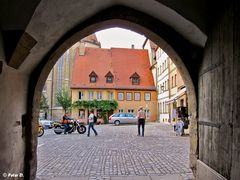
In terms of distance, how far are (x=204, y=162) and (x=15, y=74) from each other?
3374 mm

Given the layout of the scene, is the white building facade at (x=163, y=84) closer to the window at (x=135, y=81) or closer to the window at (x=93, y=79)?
the window at (x=135, y=81)

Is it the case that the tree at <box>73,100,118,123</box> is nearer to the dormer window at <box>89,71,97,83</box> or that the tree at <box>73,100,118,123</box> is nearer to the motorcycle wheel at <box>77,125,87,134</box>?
the dormer window at <box>89,71,97,83</box>

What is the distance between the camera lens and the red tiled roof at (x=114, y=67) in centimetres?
4975

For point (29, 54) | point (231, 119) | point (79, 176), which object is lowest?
point (79, 176)

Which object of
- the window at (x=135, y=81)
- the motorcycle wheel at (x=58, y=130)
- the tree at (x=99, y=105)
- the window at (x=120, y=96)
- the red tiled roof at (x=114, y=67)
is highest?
the red tiled roof at (x=114, y=67)

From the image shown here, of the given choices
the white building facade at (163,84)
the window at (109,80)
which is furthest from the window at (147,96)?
the window at (109,80)

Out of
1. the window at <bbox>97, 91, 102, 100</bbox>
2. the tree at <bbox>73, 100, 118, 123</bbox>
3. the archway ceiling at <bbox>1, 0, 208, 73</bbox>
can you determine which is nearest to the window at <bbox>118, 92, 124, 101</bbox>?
the tree at <bbox>73, 100, 118, 123</bbox>

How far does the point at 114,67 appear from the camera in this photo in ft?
175

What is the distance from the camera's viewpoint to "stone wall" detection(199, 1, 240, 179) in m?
3.59

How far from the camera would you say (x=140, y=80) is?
51.7 metres

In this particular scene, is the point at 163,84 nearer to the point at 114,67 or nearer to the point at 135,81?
the point at 135,81

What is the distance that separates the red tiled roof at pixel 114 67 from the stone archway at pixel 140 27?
42.7 m

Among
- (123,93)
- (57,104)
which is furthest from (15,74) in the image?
(57,104)

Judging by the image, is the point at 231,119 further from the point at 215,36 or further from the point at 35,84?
the point at 35,84
